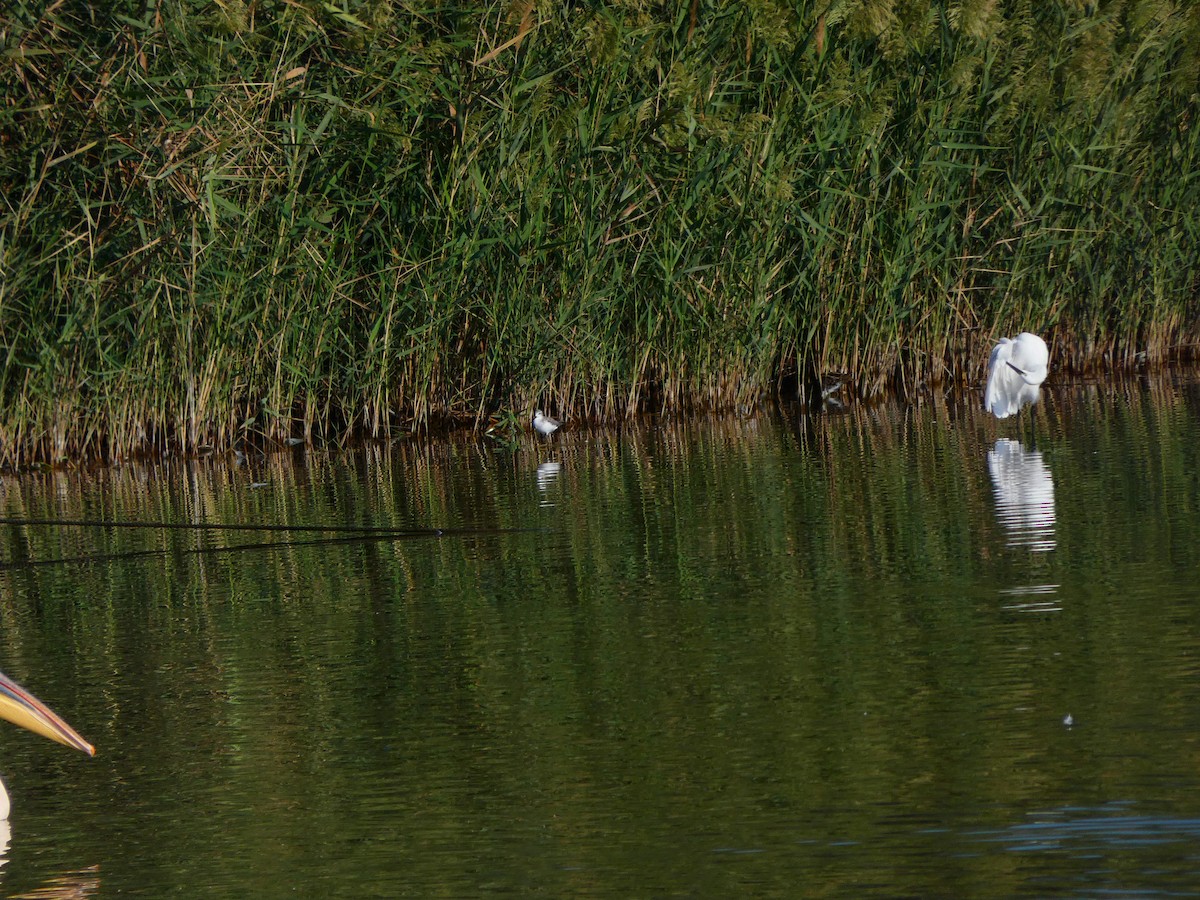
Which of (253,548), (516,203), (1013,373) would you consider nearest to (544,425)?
(516,203)

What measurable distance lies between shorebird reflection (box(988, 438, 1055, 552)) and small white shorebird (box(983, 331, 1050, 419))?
0.94 meters

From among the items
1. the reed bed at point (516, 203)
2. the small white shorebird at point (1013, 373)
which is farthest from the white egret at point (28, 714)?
the small white shorebird at point (1013, 373)

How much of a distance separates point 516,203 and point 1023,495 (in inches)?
175

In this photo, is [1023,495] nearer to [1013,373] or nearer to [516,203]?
[1013,373]

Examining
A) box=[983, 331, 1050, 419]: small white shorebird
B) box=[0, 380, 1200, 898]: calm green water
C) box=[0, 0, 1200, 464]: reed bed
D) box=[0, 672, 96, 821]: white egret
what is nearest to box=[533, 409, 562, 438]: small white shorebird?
box=[0, 0, 1200, 464]: reed bed

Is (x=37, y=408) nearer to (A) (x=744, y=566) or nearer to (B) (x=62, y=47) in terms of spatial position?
(B) (x=62, y=47)

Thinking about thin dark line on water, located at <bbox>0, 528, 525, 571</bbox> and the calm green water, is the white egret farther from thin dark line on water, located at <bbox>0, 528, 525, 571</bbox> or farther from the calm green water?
thin dark line on water, located at <bbox>0, 528, 525, 571</bbox>

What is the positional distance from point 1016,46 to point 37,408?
21.4 ft

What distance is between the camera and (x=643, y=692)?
4.46 metres

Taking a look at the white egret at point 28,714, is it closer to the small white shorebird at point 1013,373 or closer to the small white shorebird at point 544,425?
the small white shorebird at point 1013,373

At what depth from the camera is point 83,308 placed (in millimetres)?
10289

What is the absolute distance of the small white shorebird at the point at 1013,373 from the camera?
10.2 m

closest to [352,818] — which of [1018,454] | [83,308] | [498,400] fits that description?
[1018,454]

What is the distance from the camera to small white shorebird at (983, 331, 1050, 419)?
33.6ft
